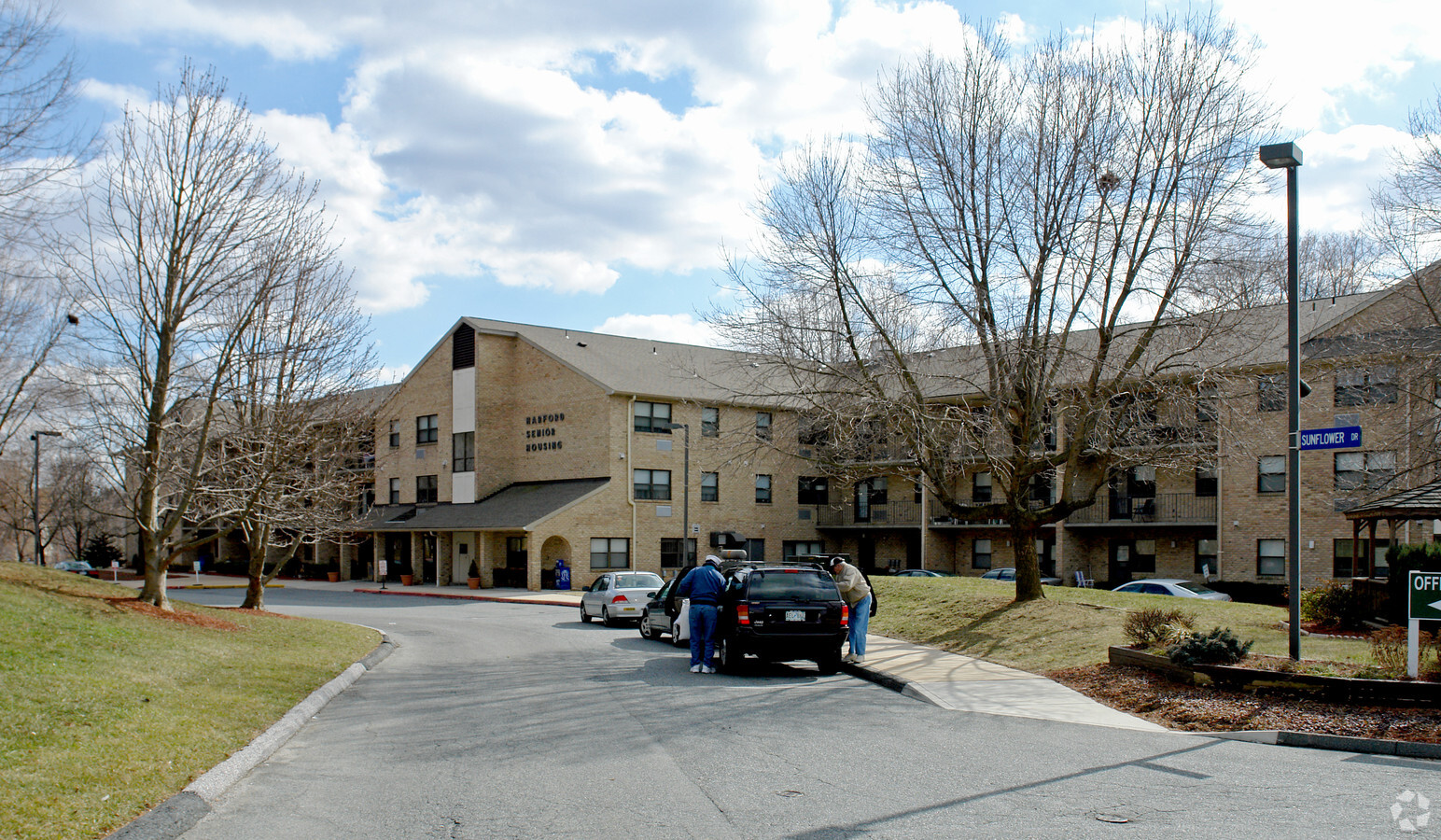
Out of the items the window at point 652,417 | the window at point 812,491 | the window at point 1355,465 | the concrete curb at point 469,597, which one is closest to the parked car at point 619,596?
the concrete curb at point 469,597

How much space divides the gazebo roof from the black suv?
11.3 meters

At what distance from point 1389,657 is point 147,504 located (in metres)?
18.2

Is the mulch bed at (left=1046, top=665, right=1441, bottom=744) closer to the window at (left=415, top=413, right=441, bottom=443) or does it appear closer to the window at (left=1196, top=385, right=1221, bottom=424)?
the window at (left=1196, top=385, right=1221, bottom=424)

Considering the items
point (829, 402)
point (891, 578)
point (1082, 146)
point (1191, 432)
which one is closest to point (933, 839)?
point (829, 402)

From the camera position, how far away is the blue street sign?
12.1 meters

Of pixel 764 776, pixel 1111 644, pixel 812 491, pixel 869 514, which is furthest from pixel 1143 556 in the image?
pixel 764 776

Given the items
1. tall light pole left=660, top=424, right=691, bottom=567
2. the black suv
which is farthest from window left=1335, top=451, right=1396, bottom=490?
the black suv

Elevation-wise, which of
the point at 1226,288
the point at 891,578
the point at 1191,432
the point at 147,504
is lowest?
the point at 891,578

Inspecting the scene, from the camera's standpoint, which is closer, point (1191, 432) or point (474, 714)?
point (474, 714)

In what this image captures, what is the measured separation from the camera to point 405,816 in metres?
7.01

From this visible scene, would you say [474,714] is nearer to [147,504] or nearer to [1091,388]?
[147,504]

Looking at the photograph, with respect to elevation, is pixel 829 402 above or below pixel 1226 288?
below

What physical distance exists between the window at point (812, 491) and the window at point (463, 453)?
48.0 feet

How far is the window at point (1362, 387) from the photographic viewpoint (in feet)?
89.5
